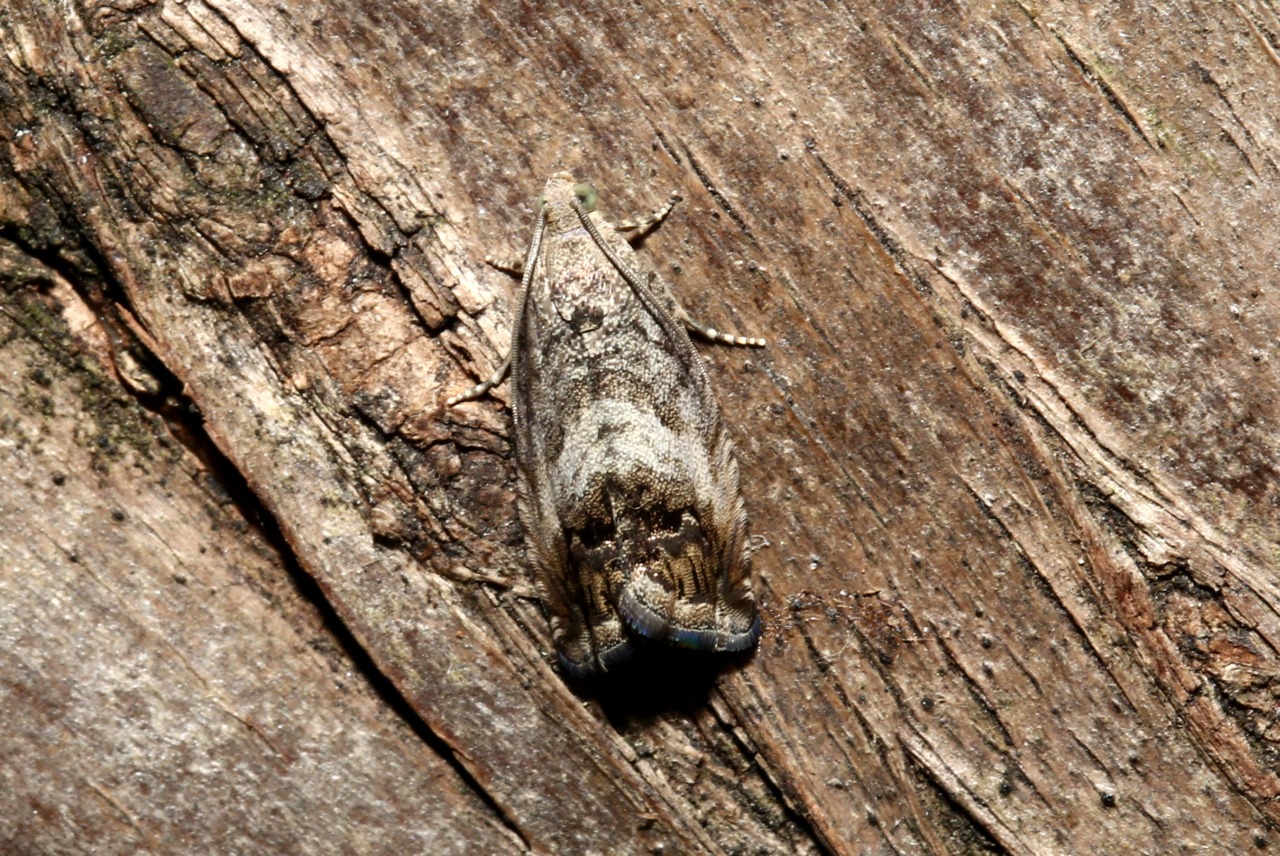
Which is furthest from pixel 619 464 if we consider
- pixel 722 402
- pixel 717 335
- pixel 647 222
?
pixel 647 222

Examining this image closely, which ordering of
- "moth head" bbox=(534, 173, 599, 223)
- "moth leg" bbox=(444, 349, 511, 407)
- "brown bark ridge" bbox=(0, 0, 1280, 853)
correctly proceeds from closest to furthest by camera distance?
"brown bark ridge" bbox=(0, 0, 1280, 853) → "moth leg" bbox=(444, 349, 511, 407) → "moth head" bbox=(534, 173, 599, 223)

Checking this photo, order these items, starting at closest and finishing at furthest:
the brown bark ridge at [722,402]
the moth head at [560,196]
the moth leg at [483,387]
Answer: the brown bark ridge at [722,402] < the moth leg at [483,387] < the moth head at [560,196]

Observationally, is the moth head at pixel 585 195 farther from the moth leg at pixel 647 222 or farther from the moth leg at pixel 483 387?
the moth leg at pixel 483 387

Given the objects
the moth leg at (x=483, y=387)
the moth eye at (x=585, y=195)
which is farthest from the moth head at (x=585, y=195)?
the moth leg at (x=483, y=387)

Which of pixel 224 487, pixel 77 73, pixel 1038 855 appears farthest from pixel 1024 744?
pixel 77 73

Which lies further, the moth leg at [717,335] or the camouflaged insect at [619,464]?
the moth leg at [717,335]

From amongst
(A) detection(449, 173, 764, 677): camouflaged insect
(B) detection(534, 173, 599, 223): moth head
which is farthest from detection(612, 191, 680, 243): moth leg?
(B) detection(534, 173, 599, 223): moth head

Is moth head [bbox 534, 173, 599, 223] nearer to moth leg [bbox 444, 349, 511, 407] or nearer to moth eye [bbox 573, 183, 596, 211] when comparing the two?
moth eye [bbox 573, 183, 596, 211]
